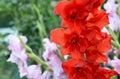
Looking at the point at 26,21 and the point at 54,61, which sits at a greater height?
the point at 54,61

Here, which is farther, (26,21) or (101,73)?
(26,21)

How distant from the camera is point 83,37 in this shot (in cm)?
79

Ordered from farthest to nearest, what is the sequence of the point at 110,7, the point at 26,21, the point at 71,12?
the point at 26,21, the point at 110,7, the point at 71,12

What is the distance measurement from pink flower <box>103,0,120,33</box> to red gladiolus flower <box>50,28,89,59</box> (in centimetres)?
27

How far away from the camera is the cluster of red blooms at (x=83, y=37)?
778mm

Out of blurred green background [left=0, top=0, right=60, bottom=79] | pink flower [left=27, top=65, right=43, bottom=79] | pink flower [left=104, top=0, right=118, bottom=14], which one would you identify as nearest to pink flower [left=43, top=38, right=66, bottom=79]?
pink flower [left=27, top=65, right=43, bottom=79]

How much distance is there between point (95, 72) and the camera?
823 millimetres

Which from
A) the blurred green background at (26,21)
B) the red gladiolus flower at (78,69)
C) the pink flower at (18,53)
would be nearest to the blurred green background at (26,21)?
the blurred green background at (26,21)

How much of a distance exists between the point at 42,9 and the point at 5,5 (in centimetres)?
17

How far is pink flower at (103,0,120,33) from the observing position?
1.06 m

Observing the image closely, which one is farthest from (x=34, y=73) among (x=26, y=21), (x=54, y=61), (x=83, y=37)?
(x=26, y=21)

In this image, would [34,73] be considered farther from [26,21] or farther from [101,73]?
[26,21]

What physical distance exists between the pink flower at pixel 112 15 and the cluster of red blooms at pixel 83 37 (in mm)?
236

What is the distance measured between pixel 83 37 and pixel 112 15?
1.02 feet
